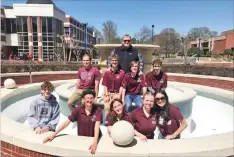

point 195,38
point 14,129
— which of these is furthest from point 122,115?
point 195,38

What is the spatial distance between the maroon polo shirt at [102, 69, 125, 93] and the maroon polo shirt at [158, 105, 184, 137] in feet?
5.75

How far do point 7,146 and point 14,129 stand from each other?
302 mm

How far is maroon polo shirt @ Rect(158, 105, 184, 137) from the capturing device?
342cm

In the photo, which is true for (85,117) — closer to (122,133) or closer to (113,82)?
(122,133)

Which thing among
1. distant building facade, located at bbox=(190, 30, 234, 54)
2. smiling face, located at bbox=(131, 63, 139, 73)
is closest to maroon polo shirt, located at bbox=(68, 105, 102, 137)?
smiling face, located at bbox=(131, 63, 139, 73)

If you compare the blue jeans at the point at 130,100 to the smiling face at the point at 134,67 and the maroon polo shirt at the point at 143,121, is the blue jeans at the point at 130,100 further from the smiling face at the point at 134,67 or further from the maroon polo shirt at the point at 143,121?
the maroon polo shirt at the point at 143,121

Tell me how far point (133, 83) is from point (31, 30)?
139 feet

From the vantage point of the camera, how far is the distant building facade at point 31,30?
4166 centimetres

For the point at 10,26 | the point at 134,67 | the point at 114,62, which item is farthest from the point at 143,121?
the point at 10,26

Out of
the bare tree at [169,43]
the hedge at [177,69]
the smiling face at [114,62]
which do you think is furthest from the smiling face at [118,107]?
the bare tree at [169,43]

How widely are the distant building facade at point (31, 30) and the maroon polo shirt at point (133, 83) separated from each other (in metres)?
40.0

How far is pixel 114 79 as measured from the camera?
4992 millimetres

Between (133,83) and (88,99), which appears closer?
(88,99)

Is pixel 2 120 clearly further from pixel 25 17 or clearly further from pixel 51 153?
pixel 25 17
